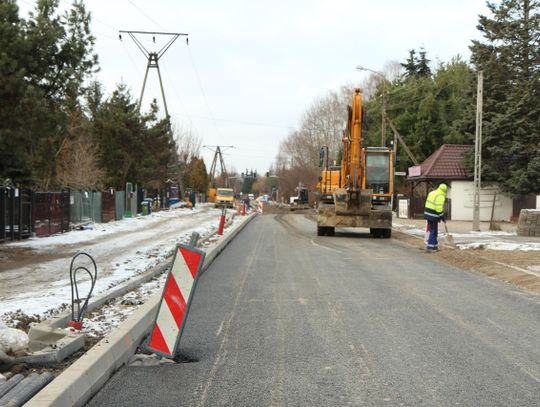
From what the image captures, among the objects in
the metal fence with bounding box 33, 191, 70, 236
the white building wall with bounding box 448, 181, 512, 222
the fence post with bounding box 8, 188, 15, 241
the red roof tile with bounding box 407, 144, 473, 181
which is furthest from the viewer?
the red roof tile with bounding box 407, 144, 473, 181

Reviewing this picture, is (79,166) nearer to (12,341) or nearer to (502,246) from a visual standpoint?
(502,246)

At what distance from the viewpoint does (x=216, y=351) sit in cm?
589

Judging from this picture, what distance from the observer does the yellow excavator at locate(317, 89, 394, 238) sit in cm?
2042

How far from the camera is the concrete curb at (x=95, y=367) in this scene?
4.07 m

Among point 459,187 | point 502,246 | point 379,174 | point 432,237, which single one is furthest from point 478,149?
point 459,187

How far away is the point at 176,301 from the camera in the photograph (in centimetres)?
550

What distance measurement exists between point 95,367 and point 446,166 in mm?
33210

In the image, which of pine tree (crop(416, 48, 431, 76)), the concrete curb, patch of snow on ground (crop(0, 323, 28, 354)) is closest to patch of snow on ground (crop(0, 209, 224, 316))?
the concrete curb

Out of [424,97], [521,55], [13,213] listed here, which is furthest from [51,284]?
[424,97]

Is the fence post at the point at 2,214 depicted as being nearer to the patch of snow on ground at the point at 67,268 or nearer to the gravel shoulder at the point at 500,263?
the patch of snow on ground at the point at 67,268

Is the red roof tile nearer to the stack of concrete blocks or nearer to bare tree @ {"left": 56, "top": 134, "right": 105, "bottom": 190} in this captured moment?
the stack of concrete blocks

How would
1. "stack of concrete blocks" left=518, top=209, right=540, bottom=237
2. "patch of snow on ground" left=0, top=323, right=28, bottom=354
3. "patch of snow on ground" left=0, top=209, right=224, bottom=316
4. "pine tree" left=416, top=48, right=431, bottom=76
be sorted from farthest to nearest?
"pine tree" left=416, top=48, right=431, bottom=76
"stack of concrete blocks" left=518, top=209, right=540, bottom=237
"patch of snow on ground" left=0, top=209, right=224, bottom=316
"patch of snow on ground" left=0, top=323, right=28, bottom=354

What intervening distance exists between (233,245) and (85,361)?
1304 cm

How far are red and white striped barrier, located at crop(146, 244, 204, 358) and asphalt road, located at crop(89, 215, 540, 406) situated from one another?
22 centimetres
